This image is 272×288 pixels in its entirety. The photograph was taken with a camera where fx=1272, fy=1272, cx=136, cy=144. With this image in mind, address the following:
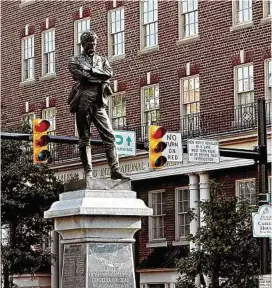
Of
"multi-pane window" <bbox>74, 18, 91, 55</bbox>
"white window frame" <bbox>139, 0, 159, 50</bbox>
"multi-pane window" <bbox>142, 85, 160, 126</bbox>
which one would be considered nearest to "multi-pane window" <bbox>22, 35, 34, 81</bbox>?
"multi-pane window" <bbox>74, 18, 91, 55</bbox>

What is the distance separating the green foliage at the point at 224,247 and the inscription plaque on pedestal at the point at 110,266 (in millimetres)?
14941

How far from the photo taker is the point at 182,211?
47125 millimetres

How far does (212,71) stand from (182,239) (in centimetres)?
633

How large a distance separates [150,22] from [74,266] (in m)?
29.5

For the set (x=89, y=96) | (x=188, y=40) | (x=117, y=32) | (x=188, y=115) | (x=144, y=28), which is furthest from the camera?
(x=117, y=32)

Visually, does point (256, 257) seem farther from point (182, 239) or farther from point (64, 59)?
point (64, 59)

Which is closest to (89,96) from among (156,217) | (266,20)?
(266,20)

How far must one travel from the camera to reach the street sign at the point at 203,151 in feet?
105

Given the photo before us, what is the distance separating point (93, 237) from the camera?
19.9 metres

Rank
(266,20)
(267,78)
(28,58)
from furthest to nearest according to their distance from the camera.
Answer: (28,58) → (266,20) → (267,78)

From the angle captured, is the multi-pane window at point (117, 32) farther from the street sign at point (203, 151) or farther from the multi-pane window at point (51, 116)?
the street sign at point (203, 151)

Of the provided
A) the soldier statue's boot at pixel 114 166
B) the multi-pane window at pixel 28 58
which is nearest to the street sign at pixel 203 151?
the soldier statue's boot at pixel 114 166

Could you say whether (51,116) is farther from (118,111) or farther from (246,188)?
(246,188)

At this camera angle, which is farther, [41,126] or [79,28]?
[79,28]
